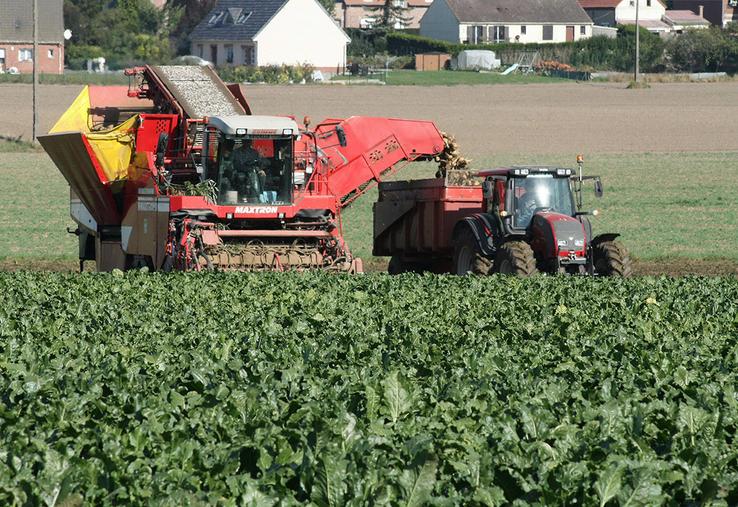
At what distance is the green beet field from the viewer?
648cm

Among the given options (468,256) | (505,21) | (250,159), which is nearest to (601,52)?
(505,21)

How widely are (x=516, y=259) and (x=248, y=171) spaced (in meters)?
4.33

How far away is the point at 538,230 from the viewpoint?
743 inches

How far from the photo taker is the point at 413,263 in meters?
22.6

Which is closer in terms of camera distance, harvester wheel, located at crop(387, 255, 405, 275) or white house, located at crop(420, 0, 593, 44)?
harvester wheel, located at crop(387, 255, 405, 275)

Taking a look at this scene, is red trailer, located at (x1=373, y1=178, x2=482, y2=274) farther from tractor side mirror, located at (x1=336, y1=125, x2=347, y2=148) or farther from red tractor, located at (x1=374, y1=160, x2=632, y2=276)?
tractor side mirror, located at (x1=336, y1=125, x2=347, y2=148)

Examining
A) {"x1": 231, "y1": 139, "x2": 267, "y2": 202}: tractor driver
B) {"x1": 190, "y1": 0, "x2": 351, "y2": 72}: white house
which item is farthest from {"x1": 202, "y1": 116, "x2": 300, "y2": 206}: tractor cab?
{"x1": 190, "y1": 0, "x2": 351, "y2": 72}: white house

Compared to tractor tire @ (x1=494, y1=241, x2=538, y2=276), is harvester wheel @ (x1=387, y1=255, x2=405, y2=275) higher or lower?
lower

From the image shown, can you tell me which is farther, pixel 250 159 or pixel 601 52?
pixel 601 52

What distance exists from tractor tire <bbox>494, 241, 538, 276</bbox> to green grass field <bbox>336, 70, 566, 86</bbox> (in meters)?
58.8

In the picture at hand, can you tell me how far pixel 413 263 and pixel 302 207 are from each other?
11.2ft

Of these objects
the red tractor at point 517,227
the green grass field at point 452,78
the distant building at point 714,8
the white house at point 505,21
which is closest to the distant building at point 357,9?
the white house at point 505,21

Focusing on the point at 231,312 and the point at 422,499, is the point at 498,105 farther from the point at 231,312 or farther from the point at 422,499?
the point at 422,499

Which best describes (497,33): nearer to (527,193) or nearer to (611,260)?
(527,193)
